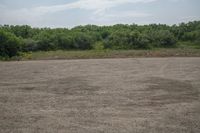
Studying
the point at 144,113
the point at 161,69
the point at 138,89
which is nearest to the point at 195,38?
the point at 161,69

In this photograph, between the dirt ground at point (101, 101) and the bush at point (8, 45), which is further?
the bush at point (8, 45)

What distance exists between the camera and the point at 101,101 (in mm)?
11008

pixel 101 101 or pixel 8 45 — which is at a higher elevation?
pixel 8 45

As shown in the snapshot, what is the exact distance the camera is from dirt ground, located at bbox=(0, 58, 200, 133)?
836 cm

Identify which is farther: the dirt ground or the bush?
the bush

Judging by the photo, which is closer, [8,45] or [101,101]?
[101,101]

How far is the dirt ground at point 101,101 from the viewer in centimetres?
836

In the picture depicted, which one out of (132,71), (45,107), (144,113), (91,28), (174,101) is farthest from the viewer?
(91,28)

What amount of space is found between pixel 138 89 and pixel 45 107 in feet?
13.2

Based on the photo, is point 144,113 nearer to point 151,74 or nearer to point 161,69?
point 151,74

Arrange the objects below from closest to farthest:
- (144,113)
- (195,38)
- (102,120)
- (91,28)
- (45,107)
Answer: (102,120) → (144,113) → (45,107) → (195,38) → (91,28)

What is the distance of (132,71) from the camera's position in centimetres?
1794

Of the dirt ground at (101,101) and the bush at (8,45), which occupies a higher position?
the bush at (8,45)

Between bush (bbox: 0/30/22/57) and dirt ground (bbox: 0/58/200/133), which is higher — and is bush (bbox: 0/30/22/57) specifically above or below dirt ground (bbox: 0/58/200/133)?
above
